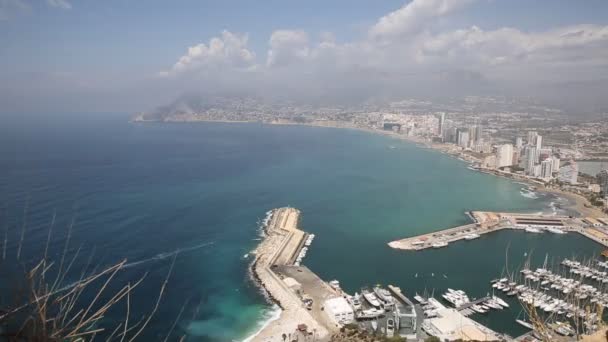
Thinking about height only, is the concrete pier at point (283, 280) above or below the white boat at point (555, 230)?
above

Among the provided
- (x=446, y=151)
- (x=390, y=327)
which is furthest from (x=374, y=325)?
(x=446, y=151)

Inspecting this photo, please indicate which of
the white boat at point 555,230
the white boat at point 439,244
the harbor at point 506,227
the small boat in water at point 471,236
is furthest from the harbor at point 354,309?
the white boat at point 555,230

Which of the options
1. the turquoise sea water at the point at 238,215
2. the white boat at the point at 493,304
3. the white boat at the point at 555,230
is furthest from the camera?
the white boat at the point at 555,230

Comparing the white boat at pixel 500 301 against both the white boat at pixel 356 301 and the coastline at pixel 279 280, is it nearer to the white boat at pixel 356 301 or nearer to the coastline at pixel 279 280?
the white boat at pixel 356 301

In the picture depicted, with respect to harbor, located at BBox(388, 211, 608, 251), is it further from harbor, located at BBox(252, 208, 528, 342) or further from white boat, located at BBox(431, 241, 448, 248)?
harbor, located at BBox(252, 208, 528, 342)

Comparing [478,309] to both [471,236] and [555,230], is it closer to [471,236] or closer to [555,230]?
[471,236]

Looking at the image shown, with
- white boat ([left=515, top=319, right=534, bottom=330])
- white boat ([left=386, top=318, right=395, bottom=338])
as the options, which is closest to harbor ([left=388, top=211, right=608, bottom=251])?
white boat ([left=515, top=319, right=534, bottom=330])

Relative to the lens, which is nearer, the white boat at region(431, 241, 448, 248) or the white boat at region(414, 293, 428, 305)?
the white boat at region(414, 293, 428, 305)
